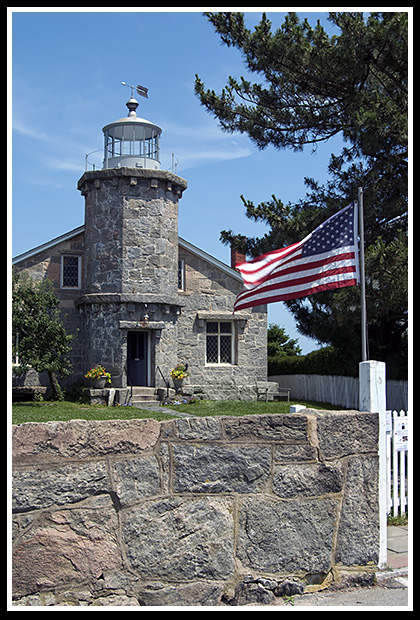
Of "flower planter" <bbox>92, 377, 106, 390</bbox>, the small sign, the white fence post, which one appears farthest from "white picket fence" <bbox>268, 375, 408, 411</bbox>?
the white fence post

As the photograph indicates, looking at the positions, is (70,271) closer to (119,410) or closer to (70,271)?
(70,271)

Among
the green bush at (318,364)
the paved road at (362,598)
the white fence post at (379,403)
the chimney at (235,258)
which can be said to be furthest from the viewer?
the chimney at (235,258)

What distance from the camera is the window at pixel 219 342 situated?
23.7 meters

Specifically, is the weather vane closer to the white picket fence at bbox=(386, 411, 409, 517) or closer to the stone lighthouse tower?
the stone lighthouse tower

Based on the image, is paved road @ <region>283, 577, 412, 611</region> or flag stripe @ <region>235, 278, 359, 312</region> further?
flag stripe @ <region>235, 278, 359, 312</region>

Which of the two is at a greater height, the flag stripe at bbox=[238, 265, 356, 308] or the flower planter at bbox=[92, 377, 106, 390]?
the flag stripe at bbox=[238, 265, 356, 308]

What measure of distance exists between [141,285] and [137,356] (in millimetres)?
2705

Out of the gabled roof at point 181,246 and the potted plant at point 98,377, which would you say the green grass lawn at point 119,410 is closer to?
the potted plant at point 98,377

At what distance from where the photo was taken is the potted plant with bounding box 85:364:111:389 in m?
20.3

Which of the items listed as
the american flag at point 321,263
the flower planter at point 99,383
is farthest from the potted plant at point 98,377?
the american flag at point 321,263

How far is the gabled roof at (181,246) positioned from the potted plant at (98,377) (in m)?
4.83

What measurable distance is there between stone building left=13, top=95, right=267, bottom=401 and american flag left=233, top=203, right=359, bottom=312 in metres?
13.5

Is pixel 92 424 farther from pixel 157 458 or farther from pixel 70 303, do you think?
pixel 70 303

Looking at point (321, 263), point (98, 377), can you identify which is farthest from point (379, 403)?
point (98, 377)
